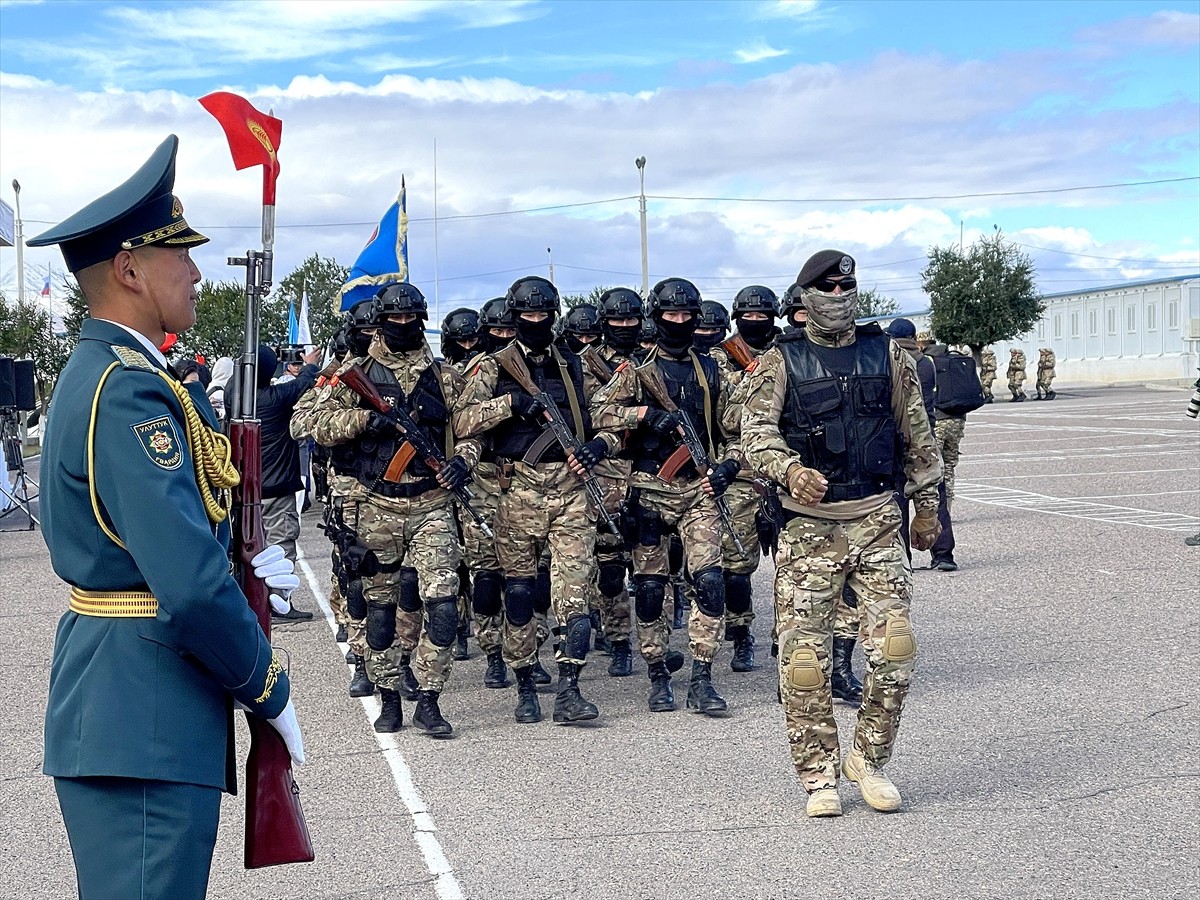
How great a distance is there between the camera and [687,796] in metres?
5.95

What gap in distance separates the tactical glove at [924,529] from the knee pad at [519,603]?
8.07 feet

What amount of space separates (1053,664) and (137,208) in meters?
6.75

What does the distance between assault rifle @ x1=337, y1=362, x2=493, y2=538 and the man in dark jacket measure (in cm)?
354

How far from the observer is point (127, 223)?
9.16 feet

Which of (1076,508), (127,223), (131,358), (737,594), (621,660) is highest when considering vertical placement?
(127,223)

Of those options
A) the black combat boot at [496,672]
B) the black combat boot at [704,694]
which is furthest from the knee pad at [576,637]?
the black combat boot at [496,672]

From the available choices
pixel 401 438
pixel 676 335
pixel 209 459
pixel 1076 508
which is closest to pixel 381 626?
pixel 401 438

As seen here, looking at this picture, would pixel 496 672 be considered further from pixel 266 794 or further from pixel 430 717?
pixel 266 794

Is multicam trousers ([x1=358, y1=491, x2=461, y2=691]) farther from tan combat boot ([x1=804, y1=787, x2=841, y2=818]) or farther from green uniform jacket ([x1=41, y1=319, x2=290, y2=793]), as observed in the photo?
green uniform jacket ([x1=41, y1=319, x2=290, y2=793])

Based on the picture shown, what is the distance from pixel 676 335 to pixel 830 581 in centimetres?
277

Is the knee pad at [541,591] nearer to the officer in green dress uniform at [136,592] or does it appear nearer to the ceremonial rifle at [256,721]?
the ceremonial rifle at [256,721]

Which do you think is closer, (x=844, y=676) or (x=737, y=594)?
(x=844, y=676)

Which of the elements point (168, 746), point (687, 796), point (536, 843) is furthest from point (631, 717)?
point (168, 746)

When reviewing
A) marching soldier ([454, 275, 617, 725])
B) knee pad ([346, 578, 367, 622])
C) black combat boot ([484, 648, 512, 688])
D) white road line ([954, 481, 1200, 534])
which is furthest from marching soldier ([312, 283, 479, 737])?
white road line ([954, 481, 1200, 534])
